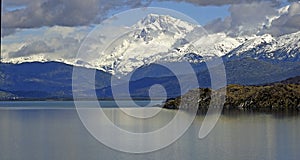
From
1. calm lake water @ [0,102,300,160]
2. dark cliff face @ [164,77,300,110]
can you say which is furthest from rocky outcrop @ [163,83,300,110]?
calm lake water @ [0,102,300,160]

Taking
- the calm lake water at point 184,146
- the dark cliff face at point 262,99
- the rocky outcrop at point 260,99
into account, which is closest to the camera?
the calm lake water at point 184,146

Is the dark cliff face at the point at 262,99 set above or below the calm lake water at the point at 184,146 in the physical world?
above

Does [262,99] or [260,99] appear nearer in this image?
[262,99]

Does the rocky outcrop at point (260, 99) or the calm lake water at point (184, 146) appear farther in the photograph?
the rocky outcrop at point (260, 99)

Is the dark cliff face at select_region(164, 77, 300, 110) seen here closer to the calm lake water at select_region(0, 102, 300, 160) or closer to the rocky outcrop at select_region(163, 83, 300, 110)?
the rocky outcrop at select_region(163, 83, 300, 110)

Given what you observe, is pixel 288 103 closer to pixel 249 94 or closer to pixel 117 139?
pixel 249 94

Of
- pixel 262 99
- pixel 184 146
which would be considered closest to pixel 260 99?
pixel 262 99

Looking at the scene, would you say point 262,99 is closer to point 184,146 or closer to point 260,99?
point 260,99

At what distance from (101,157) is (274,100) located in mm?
133548

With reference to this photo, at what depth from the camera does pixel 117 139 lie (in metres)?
74.6

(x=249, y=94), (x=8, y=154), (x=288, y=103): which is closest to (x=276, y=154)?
(x=8, y=154)

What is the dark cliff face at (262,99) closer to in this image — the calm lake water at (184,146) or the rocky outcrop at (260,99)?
the rocky outcrop at (260,99)

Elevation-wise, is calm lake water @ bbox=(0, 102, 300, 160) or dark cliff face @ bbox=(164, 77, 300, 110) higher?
dark cliff face @ bbox=(164, 77, 300, 110)

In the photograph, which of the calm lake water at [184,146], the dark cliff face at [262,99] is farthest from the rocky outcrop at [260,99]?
the calm lake water at [184,146]
